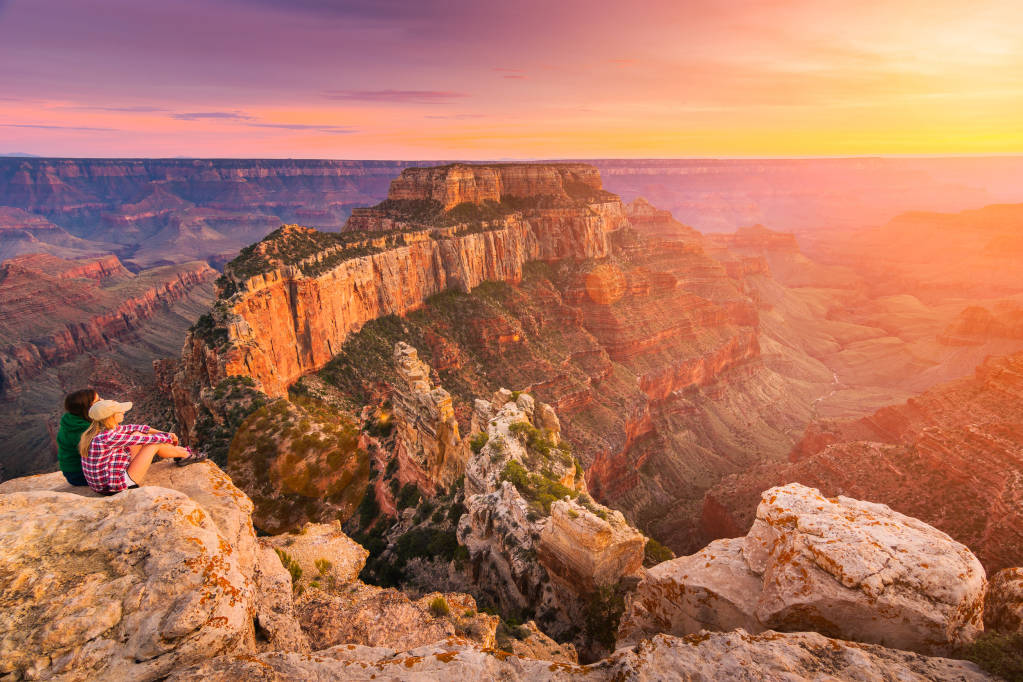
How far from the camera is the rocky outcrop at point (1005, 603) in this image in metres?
9.70

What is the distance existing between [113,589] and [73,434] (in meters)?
4.53

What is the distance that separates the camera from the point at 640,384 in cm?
7725

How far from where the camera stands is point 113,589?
709cm

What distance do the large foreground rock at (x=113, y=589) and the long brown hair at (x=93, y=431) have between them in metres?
1.44

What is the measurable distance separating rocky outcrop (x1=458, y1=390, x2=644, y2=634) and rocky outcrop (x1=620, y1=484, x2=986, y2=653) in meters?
7.27

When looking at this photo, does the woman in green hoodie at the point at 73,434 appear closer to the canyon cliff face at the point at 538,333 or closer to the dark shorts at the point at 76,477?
the dark shorts at the point at 76,477

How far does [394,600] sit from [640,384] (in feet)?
221

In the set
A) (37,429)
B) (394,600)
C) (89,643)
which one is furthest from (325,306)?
(37,429)

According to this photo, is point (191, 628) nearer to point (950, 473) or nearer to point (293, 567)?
point (293, 567)

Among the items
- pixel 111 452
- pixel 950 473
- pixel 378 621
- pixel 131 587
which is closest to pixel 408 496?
pixel 378 621

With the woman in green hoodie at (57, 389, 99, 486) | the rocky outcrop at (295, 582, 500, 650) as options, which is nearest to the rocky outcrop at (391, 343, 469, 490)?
the rocky outcrop at (295, 582, 500, 650)

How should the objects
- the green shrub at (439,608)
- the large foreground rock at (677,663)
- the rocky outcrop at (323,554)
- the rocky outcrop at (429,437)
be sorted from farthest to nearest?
the rocky outcrop at (429,437) < the rocky outcrop at (323,554) < the green shrub at (439,608) < the large foreground rock at (677,663)

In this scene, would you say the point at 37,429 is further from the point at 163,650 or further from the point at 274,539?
the point at 163,650

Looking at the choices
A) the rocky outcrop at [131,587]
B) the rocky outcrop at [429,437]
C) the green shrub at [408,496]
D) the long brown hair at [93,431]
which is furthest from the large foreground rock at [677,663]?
the rocky outcrop at [429,437]
